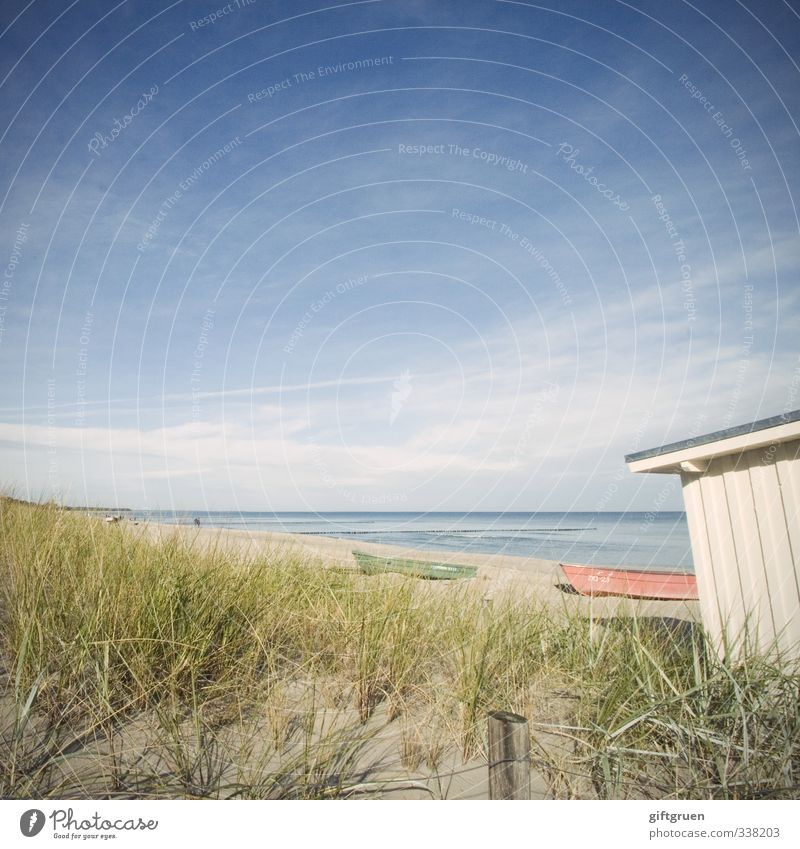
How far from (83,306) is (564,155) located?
14.7 ft

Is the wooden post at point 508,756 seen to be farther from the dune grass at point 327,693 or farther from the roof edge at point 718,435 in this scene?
the roof edge at point 718,435

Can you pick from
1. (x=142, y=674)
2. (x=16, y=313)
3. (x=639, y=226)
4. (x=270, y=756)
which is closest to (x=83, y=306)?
(x=16, y=313)

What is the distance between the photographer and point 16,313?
3.53 m

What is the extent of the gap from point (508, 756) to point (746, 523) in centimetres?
317

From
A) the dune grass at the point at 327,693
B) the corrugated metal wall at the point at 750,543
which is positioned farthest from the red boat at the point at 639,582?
the dune grass at the point at 327,693

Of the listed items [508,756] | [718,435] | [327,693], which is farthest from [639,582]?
[508,756]

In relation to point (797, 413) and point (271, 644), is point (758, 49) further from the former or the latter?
point (271, 644)

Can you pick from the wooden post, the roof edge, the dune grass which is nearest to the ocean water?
the dune grass

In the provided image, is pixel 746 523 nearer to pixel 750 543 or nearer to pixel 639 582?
pixel 750 543

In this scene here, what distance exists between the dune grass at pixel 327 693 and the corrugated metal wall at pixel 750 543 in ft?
2.52

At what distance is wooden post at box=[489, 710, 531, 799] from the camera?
7.59 ft

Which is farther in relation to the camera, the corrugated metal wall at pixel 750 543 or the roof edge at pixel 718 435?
the corrugated metal wall at pixel 750 543

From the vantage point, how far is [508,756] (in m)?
A: 2.33

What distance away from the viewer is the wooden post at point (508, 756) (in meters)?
2.31
